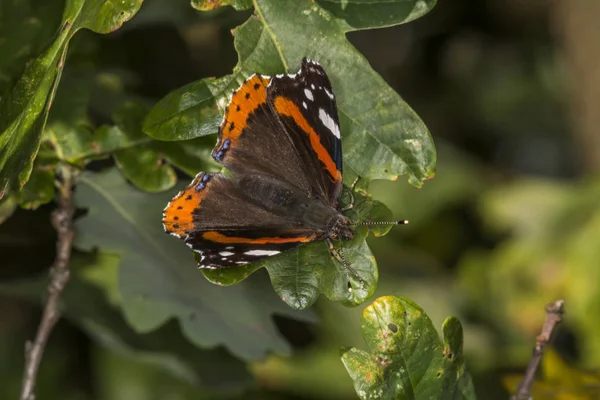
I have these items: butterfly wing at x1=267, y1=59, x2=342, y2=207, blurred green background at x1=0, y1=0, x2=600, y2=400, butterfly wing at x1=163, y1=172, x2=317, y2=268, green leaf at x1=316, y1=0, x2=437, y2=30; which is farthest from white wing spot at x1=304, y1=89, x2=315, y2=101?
blurred green background at x1=0, y1=0, x2=600, y2=400

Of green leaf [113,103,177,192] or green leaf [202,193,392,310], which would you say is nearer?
green leaf [202,193,392,310]

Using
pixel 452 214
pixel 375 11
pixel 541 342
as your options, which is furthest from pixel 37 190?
pixel 452 214

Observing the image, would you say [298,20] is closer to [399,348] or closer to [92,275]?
[399,348]

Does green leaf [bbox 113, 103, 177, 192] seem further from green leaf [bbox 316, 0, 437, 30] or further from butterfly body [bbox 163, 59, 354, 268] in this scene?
green leaf [bbox 316, 0, 437, 30]

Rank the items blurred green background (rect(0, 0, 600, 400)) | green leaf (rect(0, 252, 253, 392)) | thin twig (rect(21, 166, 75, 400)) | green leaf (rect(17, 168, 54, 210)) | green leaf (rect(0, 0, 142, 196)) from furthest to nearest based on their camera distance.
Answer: blurred green background (rect(0, 0, 600, 400)) → green leaf (rect(0, 252, 253, 392)) → thin twig (rect(21, 166, 75, 400)) → green leaf (rect(17, 168, 54, 210)) → green leaf (rect(0, 0, 142, 196))

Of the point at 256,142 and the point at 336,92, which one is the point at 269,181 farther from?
the point at 336,92

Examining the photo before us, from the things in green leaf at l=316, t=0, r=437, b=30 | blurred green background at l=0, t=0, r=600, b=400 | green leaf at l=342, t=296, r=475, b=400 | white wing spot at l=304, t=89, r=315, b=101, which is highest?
green leaf at l=316, t=0, r=437, b=30

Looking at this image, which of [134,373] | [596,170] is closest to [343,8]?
[134,373]
